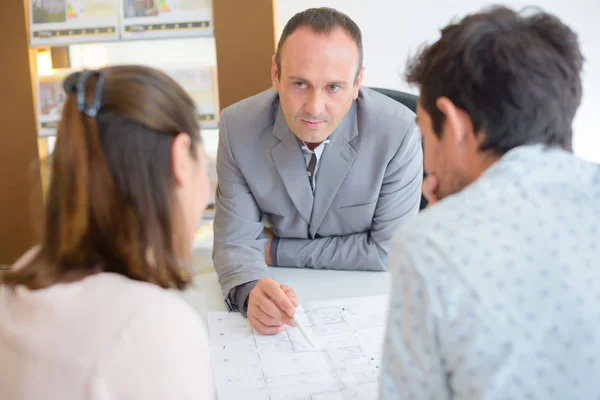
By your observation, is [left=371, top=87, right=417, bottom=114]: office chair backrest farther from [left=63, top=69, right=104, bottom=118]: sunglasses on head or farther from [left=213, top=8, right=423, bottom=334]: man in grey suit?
[left=63, top=69, right=104, bottom=118]: sunglasses on head

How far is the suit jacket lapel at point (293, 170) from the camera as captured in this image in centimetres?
167

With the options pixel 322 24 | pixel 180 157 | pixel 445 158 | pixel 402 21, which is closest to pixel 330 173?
pixel 322 24

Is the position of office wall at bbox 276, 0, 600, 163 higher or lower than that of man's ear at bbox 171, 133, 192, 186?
higher

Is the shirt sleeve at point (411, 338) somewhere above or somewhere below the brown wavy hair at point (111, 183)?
below

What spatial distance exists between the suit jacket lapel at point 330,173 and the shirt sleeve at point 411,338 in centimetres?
95

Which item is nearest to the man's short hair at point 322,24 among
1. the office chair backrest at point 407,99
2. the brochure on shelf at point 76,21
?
the office chair backrest at point 407,99

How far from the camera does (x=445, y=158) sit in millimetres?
869

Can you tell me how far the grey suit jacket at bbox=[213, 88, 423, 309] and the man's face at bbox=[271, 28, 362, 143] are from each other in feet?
0.33

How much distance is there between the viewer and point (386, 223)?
1686 millimetres

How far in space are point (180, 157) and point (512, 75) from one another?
0.47 metres

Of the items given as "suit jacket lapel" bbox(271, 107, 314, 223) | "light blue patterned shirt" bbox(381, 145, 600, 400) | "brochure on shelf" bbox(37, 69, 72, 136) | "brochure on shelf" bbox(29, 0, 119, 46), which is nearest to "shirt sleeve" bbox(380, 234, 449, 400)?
"light blue patterned shirt" bbox(381, 145, 600, 400)

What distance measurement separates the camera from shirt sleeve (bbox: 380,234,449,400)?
26.8 inches

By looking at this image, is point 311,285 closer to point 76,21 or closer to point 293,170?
point 293,170

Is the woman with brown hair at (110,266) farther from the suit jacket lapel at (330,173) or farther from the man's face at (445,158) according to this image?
the suit jacket lapel at (330,173)
